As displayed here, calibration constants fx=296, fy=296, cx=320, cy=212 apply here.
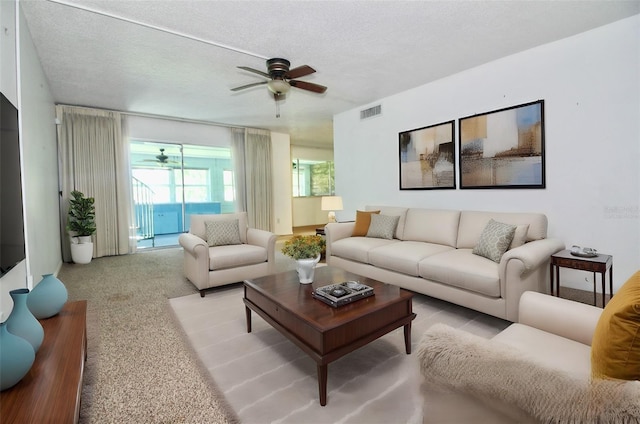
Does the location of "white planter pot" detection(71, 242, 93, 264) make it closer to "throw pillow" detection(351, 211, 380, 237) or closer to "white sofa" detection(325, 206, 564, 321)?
"white sofa" detection(325, 206, 564, 321)

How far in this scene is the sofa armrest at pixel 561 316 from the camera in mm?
1337

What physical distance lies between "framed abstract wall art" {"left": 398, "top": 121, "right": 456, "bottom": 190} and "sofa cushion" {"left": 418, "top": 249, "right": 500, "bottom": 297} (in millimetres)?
1443

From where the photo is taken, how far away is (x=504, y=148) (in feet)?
11.2

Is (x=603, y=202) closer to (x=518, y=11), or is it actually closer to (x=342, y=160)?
(x=518, y=11)

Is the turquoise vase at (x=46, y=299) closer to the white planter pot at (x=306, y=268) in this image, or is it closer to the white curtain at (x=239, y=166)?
the white planter pot at (x=306, y=268)

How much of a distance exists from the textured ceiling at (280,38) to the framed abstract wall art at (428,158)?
2.33ft

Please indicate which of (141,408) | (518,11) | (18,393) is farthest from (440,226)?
(18,393)

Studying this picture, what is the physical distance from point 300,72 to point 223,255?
208 centimetres

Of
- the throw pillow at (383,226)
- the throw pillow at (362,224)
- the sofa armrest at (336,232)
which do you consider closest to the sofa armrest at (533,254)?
the throw pillow at (383,226)

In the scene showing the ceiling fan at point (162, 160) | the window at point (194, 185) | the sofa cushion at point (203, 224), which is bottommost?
the sofa cushion at point (203, 224)

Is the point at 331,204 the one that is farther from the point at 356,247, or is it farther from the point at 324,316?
the point at 324,316

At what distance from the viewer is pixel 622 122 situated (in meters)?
2.71

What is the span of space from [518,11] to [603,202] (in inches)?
76.4

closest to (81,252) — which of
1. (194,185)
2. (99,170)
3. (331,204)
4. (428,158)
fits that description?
(99,170)
